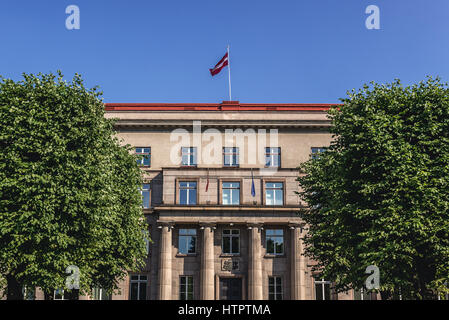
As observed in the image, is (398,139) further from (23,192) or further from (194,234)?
(194,234)

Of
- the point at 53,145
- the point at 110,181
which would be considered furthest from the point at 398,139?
the point at 53,145

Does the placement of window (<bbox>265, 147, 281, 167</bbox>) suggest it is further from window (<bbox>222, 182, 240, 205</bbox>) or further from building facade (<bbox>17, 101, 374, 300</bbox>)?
window (<bbox>222, 182, 240, 205</bbox>)

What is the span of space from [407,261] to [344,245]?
4.37 meters

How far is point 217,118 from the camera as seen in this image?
50094mm

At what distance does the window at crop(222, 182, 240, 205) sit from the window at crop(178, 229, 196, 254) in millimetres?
4429

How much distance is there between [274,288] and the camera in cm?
4434

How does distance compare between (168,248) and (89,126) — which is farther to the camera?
(168,248)

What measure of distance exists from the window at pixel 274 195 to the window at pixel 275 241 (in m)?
2.72

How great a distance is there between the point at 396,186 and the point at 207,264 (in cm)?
2322

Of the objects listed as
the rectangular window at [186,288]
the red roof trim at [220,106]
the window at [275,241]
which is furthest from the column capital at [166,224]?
the red roof trim at [220,106]

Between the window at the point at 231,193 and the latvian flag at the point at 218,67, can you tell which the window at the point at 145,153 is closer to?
the window at the point at 231,193

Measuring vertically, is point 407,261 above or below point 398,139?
below

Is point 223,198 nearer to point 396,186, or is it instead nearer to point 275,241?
point 275,241

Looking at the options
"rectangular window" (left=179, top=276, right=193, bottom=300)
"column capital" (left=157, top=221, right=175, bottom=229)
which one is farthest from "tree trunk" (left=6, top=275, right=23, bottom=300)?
"rectangular window" (left=179, top=276, right=193, bottom=300)
